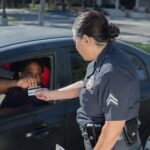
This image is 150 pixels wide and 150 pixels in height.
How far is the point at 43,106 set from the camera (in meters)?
3.75

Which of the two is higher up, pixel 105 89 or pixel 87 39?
pixel 87 39

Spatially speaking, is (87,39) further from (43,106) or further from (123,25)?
(123,25)

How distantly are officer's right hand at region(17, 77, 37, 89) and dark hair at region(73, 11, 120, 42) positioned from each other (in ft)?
2.76

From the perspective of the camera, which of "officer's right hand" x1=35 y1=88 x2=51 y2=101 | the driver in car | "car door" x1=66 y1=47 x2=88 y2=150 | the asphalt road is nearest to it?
"officer's right hand" x1=35 y1=88 x2=51 y2=101

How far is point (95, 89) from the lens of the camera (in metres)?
2.95

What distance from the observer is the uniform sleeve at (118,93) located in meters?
2.88

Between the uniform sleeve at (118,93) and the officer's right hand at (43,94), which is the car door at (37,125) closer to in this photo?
the officer's right hand at (43,94)

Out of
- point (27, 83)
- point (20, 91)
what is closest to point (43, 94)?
point (27, 83)

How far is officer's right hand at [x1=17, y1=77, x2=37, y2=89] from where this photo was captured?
366cm

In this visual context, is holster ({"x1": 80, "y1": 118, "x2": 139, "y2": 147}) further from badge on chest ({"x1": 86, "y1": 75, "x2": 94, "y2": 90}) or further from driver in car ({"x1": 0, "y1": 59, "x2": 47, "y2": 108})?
driver in car ({"x1": 0, "y1": 59, "x2": 47, "y2": 108})

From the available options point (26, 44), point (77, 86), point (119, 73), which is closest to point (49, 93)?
point (77, 86)

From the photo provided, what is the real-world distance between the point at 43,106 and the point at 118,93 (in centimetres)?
101

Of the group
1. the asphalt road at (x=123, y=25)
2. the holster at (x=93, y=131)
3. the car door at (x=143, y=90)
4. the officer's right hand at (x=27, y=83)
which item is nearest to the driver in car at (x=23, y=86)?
the officer's right hand at (x=27, y=83)

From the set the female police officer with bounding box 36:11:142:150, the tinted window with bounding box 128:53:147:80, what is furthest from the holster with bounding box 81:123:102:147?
the tinted window with bounding box 128:53:147:80
